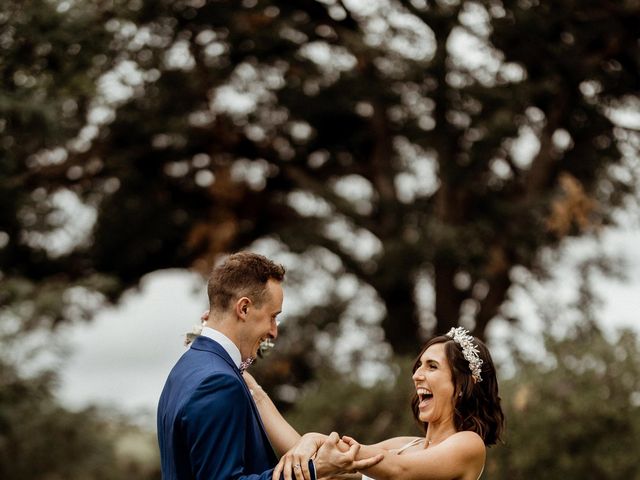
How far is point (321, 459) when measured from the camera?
4.30 meters

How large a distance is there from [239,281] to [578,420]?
831cm

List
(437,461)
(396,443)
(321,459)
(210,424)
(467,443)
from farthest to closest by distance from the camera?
(396,443) < (467,443) < (437,461) < (321,459) < (210,424)

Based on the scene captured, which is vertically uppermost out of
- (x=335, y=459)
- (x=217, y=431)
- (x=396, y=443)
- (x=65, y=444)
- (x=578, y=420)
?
(x=217, y=431)

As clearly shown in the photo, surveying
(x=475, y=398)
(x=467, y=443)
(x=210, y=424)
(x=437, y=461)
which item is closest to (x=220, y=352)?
(x=210, y=424)

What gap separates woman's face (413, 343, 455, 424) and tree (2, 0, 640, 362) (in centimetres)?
702

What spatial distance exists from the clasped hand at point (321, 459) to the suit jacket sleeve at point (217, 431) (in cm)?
8

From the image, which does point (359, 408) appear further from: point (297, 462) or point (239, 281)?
point (297, 462)

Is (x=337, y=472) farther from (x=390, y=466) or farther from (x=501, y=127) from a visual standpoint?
(x=501, y=127)

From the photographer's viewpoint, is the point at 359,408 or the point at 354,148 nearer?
the point at 359,408

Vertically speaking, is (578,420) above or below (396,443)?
below

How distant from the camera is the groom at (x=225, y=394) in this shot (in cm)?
420

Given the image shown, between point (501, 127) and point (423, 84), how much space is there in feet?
A: 3.91

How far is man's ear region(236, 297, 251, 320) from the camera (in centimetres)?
448

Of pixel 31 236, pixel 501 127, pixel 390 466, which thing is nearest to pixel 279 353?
pixel 31 236
